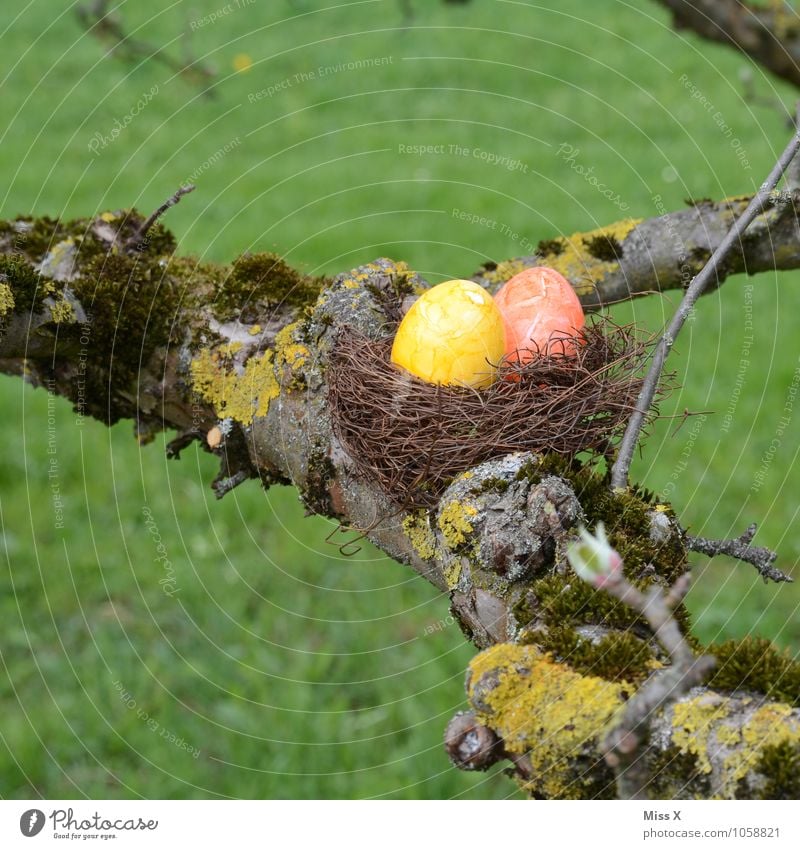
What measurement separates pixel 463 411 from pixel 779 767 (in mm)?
765

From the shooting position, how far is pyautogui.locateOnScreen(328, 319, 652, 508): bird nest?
145 cm

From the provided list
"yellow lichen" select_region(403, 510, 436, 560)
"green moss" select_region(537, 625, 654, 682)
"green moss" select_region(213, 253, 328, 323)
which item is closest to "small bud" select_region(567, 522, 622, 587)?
"green moss" select_region(537, 625, 654, 682)

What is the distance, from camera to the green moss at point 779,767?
0.93m

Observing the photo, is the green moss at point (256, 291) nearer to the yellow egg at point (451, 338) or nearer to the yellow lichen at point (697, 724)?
the yellow egg at point (451, 338)

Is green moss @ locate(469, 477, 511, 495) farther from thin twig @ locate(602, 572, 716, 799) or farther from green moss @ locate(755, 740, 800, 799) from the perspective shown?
green moss @ locate(755, 740, 800, 799)

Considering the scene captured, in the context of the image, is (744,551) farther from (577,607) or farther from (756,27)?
(756,27)

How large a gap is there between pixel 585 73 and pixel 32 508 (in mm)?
5088

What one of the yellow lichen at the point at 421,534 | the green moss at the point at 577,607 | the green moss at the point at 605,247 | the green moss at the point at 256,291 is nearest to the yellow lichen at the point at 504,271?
the green moss at the point at 605,247

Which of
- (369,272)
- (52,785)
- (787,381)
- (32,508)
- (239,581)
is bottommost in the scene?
(52,785)

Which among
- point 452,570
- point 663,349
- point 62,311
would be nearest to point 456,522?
point 452,570

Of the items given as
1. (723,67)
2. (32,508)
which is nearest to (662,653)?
(32,508)

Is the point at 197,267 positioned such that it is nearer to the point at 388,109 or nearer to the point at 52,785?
the point at 52,785

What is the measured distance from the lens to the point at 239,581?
405 cm

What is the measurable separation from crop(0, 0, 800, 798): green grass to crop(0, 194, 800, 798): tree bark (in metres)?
0.47
